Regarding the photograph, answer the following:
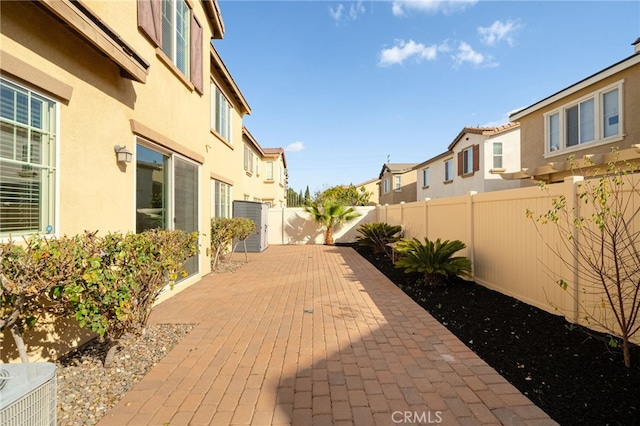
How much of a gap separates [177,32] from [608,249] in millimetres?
8595

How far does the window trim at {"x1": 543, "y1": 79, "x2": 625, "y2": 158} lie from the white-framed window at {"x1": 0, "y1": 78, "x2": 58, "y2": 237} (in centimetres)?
1402

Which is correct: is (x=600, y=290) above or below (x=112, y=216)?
below

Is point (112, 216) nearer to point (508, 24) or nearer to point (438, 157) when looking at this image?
point (508, 24)

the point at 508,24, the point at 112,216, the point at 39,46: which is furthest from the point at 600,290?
the point at 508,24

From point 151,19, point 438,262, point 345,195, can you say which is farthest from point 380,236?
point 345,195

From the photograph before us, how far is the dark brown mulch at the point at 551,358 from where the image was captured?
8.50 feet

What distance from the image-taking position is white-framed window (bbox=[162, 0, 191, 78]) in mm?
6406

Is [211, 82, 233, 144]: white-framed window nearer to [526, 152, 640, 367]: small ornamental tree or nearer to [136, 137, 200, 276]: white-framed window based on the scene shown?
[136, 137, 200, 276]: white-framed window

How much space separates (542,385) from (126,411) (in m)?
3.83

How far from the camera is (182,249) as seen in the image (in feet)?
15.9

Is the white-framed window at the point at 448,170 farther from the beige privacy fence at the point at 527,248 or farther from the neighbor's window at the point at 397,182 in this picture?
the beige privacy fence at the point at 527,248

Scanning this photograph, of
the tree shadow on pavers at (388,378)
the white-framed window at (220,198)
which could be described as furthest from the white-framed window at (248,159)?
the tree shadow on pavers at (388,378)

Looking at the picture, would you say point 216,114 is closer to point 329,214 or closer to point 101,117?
point 101,117

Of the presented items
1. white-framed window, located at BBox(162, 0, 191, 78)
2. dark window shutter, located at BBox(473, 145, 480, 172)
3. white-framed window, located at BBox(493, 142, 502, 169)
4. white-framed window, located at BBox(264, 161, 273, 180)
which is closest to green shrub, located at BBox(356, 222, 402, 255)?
dark window shutter, located at BBox(473, 145, 480, 172)
